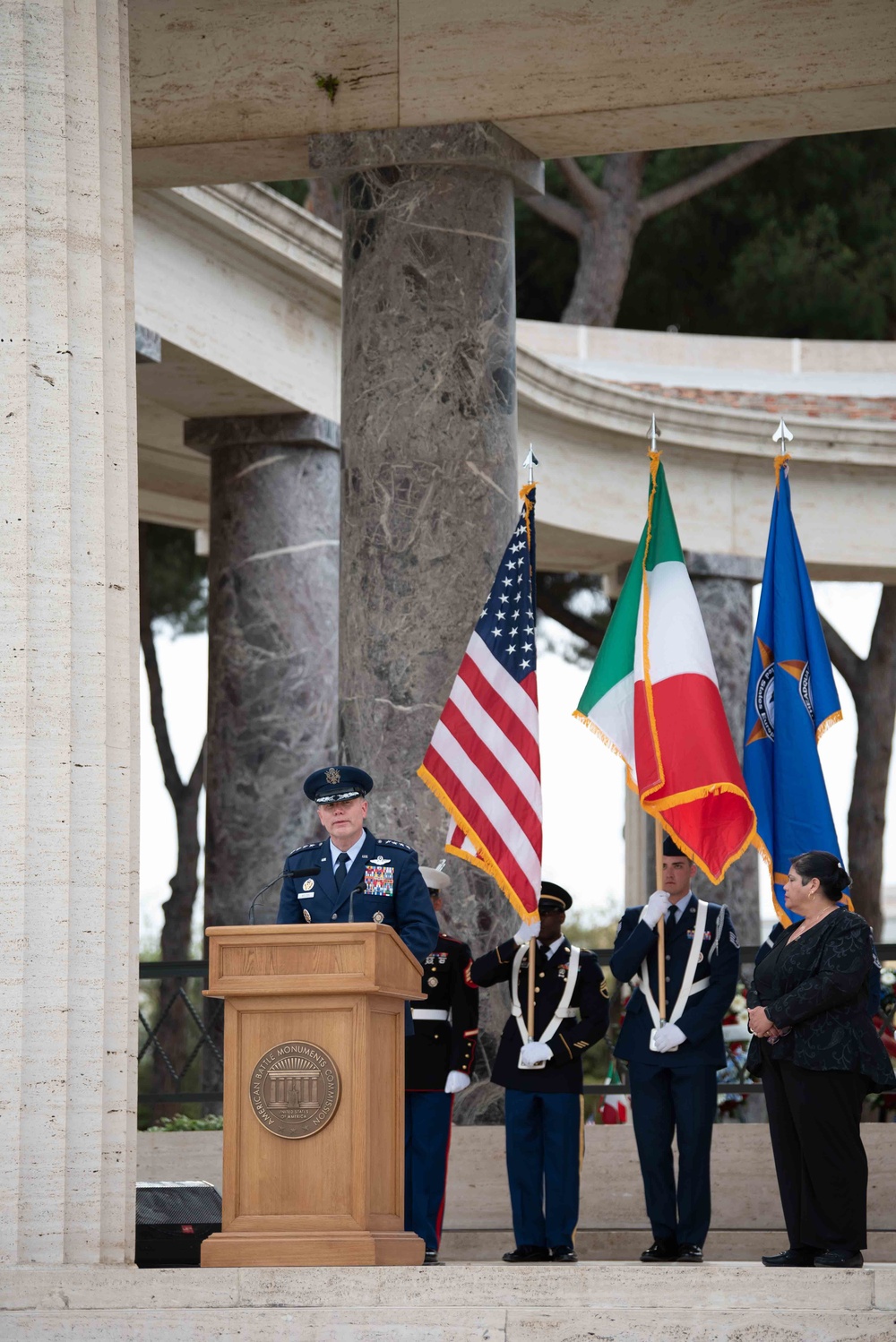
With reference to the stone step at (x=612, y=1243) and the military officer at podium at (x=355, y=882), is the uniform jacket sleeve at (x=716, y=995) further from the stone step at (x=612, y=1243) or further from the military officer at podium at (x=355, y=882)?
the stone step at (x=612, y=1243)

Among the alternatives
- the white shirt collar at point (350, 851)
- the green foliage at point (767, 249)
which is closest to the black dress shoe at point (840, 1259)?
the white shirt collar at point (350, 851)

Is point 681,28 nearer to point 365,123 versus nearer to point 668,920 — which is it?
point 365,123

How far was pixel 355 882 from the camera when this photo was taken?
8.80 m

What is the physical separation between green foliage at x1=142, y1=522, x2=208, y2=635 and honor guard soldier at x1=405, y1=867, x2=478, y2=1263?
17.0m

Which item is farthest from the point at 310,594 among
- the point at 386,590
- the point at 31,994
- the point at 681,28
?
the point at 31,994

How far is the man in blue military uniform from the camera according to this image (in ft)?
31.5

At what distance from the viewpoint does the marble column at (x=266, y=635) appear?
15.2 metres

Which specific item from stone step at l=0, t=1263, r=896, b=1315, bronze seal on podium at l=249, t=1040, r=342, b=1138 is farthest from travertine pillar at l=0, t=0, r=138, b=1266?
bronze seal on podium at l=249, t=1040, r=342, b=1138

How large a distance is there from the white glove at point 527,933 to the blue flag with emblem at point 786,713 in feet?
3.74

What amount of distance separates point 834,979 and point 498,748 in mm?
2278

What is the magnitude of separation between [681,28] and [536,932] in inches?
208

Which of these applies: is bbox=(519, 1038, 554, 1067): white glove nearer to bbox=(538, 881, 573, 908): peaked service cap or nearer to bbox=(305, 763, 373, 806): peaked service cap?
bbox=(538, 881, 573, 908): peaked service cap

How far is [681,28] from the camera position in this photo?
11.7 m

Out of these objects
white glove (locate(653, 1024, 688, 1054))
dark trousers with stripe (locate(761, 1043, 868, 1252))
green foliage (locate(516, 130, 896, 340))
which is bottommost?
dark trousers with stripe (locate(761, 1043, 868, 1252))
